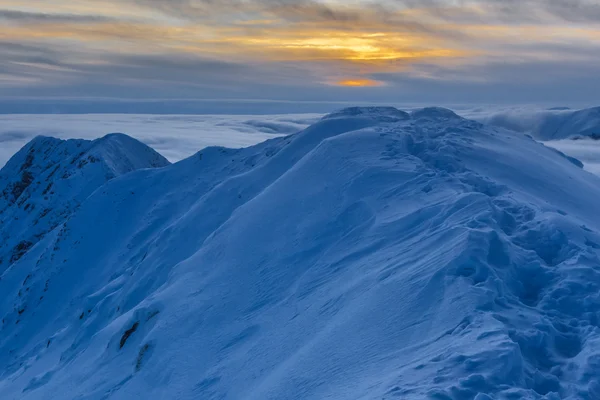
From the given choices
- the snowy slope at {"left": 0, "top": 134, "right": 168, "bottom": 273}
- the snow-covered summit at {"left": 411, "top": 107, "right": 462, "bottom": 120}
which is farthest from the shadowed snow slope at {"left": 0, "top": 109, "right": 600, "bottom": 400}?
the snowy slope at {"left": 0, "top": 134, "right": 168, "bottom": 273}

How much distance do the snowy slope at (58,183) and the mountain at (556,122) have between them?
135948mm

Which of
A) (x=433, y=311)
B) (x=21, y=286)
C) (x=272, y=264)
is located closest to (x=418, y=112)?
(x=272, y=264)

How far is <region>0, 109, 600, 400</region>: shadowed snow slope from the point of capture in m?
6.54

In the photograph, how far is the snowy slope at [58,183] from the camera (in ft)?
96.3

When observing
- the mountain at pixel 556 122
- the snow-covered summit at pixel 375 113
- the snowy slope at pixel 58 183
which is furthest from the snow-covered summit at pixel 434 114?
the mountain at pixel 556 122

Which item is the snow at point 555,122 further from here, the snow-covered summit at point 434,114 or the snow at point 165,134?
the snow-covered summit at point 434,114

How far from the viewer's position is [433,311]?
23.9ft

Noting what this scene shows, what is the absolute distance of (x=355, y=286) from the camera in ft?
30.1

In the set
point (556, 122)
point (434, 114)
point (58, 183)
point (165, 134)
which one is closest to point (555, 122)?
point (556, 122)

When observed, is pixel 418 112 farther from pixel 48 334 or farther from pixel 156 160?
pixel 156 160

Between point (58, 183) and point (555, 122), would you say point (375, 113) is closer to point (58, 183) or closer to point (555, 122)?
point (58, 183)

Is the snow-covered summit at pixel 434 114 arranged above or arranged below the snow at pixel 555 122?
above

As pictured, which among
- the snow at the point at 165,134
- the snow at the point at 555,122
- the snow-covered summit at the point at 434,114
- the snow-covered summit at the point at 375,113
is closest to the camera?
the snow-covered summit at the point at 434,114

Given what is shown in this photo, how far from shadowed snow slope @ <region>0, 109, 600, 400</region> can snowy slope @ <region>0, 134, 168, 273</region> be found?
910 centimetres
